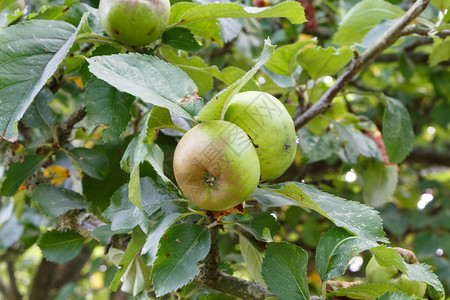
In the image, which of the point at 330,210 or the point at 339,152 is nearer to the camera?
the point at 330,210

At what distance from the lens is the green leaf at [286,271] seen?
0.67 metres

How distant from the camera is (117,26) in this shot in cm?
74

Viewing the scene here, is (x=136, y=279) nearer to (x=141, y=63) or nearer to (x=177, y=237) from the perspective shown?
(x=177, y=237)

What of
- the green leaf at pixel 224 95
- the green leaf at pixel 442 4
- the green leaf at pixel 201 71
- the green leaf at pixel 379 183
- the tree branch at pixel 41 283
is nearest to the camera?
the green leaf at pixel 224 95

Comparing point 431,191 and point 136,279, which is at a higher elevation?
point 136,279

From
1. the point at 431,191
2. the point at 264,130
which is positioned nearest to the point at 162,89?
the point at 264,130

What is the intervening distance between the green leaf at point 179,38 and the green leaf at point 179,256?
0.39 meters

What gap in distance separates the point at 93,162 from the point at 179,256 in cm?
44

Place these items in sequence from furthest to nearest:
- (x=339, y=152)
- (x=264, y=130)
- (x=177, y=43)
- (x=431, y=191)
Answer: (x=431, y=191) → (x=339, y=152) → (x=177, y=43) → (x=264, y=130)

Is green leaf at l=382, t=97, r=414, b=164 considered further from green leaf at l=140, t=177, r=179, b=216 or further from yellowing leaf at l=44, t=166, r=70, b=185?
yellowing leaf at l=44, t=166, r=70, b=185

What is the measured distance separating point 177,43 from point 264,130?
37cm

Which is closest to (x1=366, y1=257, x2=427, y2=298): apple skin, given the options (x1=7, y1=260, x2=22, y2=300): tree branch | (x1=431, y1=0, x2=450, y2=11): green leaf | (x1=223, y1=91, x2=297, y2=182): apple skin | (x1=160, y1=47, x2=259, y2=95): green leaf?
(x1=223, y1=91, x2=297, y2=182): apple skin

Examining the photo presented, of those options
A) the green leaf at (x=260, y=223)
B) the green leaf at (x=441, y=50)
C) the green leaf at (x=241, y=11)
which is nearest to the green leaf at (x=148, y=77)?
the green leaf at (x=241, y=11)

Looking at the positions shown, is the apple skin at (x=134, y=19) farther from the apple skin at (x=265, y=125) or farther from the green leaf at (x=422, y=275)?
the green leaf at (x=422, y=275)
